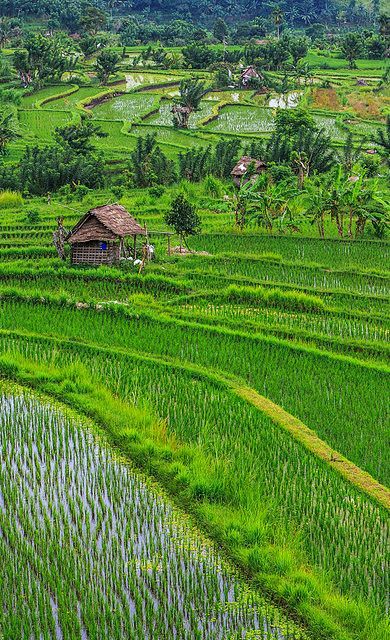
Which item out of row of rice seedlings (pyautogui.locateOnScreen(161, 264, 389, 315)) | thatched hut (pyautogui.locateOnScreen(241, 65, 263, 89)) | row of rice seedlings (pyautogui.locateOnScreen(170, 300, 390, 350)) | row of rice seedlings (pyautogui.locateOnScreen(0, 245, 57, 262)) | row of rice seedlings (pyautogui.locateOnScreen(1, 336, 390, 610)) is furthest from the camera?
thatched hut (pyautogui.locateOnScreen(241, 65, 263, 89))

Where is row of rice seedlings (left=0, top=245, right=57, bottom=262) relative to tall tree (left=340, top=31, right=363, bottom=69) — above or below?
below

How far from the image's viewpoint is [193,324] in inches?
490

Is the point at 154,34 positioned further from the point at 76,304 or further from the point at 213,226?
the point at 76,304

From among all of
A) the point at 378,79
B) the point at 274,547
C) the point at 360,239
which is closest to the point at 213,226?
the point at 360,239

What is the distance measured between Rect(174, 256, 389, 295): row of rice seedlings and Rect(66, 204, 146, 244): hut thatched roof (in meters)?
1.27

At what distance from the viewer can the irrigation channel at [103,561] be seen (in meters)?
5.77

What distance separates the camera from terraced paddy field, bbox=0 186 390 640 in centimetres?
611

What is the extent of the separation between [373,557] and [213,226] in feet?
43.9

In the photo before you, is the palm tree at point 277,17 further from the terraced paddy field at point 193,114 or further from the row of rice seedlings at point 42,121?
the row of rice seedlings at point 42,121

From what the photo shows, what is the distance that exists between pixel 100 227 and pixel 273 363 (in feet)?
17.5

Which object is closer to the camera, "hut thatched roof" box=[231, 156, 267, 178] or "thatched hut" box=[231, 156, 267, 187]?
"thatched hut" box=[231, 156, 267, 187]

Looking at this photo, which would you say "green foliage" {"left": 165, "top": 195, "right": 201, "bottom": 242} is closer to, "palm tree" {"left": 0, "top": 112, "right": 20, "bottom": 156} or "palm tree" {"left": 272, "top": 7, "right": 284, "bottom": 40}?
"palm tree" {"left": 0, "top": 112, "right": 20, "bottom": 156}

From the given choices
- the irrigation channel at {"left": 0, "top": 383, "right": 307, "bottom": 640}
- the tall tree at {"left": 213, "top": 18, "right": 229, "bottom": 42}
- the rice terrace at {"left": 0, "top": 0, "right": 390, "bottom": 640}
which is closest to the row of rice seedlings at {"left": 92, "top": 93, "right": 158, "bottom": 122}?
the rice terrace at {"left": 0, "top": 0, "right": 390, "bottom": 640}

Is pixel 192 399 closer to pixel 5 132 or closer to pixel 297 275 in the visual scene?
pixel 297 275
